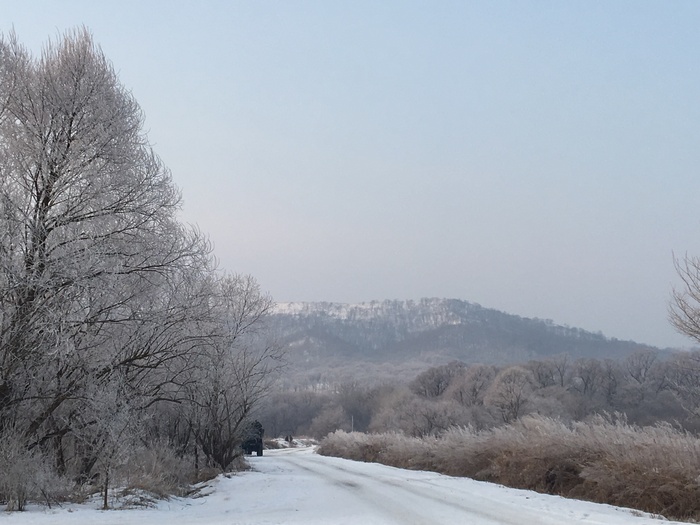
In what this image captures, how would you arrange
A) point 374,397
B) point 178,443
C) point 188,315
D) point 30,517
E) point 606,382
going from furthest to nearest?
point 374,397 < point 606,382 < point 178,443 < point 188,315 < point 30,517

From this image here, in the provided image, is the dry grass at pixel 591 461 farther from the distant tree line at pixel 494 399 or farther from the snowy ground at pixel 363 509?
the distant tree line at pixel 494 399

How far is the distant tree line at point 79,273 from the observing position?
1288 cm

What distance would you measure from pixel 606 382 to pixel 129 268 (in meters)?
116

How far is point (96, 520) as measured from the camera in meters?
11.2

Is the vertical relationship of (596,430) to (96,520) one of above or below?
above

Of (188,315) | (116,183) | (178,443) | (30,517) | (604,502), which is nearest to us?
(30,517)

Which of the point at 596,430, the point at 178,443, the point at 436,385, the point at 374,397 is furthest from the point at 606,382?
the point at 596,430

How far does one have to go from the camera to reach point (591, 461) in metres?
15.3

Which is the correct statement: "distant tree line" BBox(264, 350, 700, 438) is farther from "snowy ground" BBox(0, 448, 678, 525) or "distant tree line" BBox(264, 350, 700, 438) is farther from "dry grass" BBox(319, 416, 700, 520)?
"snowy ground" BBox(0, 448, 678, 525)

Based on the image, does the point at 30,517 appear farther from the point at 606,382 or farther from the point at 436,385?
the point at 436,385

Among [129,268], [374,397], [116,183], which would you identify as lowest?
[374,397]

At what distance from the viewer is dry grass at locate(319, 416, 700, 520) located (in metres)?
12.1

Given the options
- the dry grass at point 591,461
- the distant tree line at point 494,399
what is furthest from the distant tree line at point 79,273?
the distant tree line at point 494,399

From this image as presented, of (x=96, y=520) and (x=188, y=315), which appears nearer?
(x=96, y=520)
